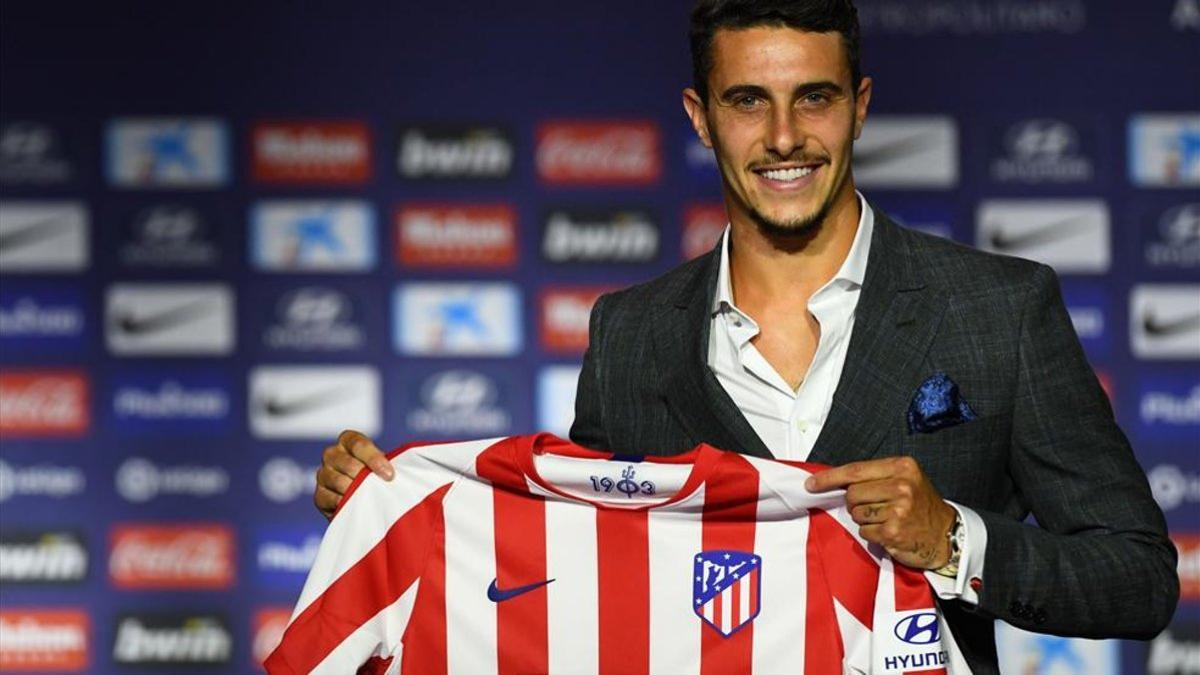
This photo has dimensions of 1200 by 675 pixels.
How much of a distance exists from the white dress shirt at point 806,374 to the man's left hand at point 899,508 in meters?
0.14

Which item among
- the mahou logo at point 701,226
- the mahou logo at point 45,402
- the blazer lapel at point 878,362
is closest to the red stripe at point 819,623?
the blazer lapel at point 878,362

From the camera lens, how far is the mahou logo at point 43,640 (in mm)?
3797

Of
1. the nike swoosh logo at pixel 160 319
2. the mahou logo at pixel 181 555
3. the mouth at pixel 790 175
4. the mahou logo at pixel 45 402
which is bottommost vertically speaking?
the mahou logo at pixel 181 555

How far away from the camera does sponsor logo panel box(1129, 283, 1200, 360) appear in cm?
361

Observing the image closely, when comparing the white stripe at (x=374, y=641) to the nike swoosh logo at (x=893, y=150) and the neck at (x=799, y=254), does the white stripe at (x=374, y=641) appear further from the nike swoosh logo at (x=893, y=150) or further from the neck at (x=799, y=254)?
the nike swoosh logo at (x=893, y=150)

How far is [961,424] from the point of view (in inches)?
62.9

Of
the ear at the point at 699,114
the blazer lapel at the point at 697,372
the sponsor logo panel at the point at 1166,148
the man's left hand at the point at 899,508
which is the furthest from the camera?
the sponsor logo panel at the point at 1166,148

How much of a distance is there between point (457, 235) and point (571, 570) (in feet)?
6.62

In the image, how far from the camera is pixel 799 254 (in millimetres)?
1715

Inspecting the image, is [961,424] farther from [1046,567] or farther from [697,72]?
[697,72]

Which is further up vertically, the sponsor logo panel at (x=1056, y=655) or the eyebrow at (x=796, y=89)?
the eyebrow at (x=796, y=89)

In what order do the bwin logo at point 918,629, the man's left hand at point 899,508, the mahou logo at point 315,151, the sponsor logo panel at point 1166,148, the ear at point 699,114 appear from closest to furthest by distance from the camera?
the man's left hand at point 899,508 → the bwin logo at point 918,629 → the ear at point 699,114 → the sponsor logo panel at point 1166,148 → the mahou logo at point 315,151

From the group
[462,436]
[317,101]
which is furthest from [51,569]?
[317,101]

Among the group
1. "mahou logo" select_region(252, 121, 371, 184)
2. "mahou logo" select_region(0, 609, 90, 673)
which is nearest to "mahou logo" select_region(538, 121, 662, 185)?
"mahou logo" select_region(252, 121, 371, 184)
